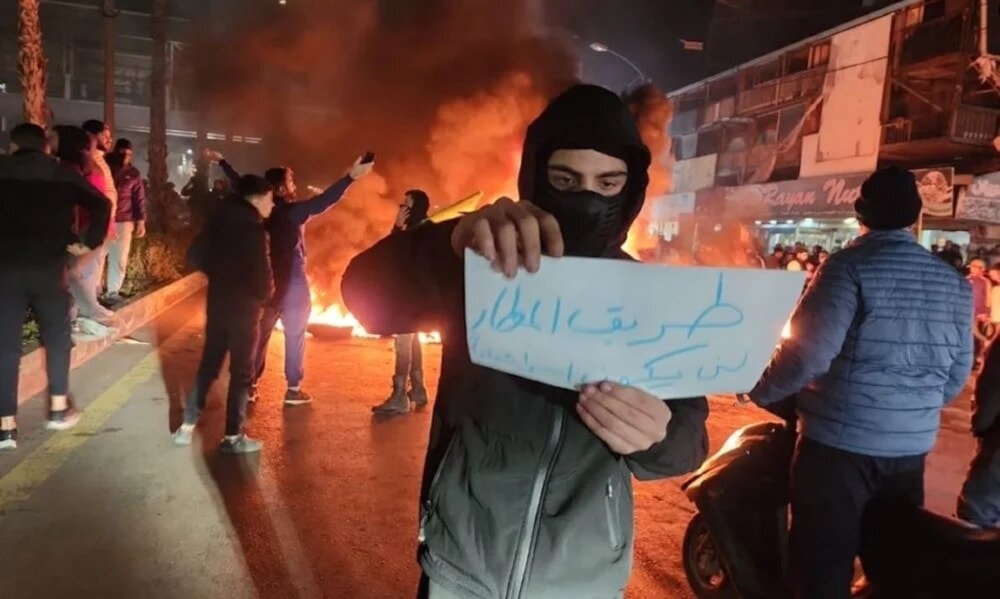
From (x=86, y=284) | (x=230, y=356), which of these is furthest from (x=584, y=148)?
(x=86, y=284)

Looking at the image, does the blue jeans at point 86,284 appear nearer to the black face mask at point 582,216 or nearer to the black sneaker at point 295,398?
the black sneaker at point 295,398

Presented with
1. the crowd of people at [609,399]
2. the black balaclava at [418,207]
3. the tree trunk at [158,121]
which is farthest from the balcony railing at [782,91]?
the crowd of people at [609,399]

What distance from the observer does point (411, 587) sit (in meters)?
3.55

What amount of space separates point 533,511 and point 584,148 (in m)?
0.80

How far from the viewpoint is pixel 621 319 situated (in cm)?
141

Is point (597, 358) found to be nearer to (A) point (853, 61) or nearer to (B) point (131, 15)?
(A) point (853, 61)

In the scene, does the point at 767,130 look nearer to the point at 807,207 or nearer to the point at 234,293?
the point at 807,207

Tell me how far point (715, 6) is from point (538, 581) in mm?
45201

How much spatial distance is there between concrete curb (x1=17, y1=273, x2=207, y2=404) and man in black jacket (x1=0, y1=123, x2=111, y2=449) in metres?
0.59

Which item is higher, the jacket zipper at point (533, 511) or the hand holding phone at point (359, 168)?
the hand holding phone at point (359, 168)

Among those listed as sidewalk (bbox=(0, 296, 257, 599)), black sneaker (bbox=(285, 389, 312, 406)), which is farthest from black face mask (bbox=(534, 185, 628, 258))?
black sneaker (bbox=(285, 389, 312, 406))

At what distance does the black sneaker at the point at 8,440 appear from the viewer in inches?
190

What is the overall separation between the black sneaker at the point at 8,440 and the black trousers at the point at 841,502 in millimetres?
4824

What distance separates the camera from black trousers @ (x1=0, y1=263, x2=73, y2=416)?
4820mm
